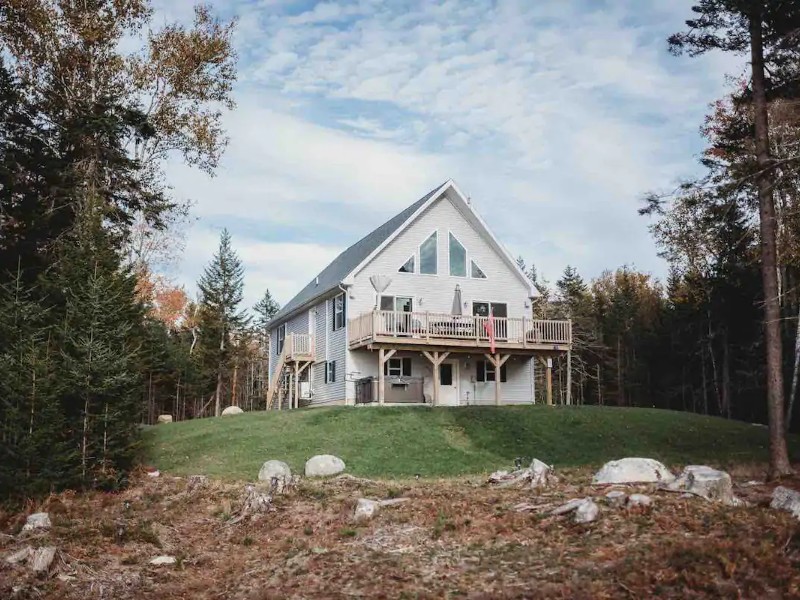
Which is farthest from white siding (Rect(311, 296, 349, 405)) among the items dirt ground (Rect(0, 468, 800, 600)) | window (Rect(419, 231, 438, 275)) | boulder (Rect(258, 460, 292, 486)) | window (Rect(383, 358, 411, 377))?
dirt ground (Rect(0, 468, 800, 600))

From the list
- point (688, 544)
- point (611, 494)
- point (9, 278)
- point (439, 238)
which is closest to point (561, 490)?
point (611, 494)

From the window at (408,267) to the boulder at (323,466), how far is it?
41.0 feet

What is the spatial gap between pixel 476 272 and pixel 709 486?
19721 mm

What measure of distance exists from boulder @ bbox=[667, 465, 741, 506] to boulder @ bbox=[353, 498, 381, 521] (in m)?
4.23

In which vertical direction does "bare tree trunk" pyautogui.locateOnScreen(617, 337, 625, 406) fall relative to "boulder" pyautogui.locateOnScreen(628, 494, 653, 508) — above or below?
above

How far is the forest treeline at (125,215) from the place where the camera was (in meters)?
14.9

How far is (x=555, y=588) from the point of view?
7.57 meters

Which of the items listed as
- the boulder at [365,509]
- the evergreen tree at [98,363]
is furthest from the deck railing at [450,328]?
the boulder at [365,509]

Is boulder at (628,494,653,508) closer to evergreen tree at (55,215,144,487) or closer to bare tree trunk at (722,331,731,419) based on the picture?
evergreen tree at (55,215,144,487)

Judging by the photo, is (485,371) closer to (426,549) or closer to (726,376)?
(726,376)

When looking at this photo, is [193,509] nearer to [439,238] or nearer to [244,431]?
[244,431]

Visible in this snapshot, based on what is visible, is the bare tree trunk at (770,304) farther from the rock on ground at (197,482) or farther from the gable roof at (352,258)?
the gable roof at (352,258)

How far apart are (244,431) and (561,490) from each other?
11837 millimetres

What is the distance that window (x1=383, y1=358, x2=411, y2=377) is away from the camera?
91.2 feet
